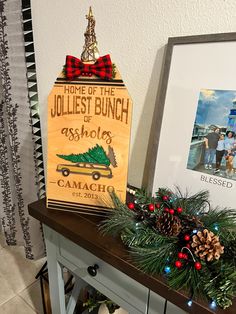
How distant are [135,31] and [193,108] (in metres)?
0.30

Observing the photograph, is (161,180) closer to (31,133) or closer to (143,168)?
(143,168)

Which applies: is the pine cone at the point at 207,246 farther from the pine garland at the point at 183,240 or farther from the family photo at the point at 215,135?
the family photo at the point at 215,135

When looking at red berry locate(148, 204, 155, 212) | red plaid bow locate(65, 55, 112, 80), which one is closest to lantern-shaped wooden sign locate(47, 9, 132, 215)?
red plaid bow locate(65, 55, 112, 80)

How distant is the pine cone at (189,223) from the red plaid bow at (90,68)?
15.0 inches

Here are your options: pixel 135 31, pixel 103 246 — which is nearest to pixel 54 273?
pixel 103 246

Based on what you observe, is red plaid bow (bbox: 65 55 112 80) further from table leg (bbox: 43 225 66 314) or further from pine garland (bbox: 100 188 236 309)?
table leg (bbox: 43 225 66 314)

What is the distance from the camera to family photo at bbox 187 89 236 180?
2.05ft

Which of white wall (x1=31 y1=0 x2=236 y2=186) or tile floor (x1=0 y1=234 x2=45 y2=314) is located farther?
tile floor (x1=0 y1=234 x2=45 y2=314)

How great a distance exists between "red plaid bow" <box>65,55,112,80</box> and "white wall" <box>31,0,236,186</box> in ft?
0.60

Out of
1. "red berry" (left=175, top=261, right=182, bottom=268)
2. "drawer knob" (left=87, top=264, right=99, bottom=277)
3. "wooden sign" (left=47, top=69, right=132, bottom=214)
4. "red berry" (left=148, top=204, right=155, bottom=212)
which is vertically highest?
"wooden sign" (left=47, top=69, right=132, bottom=214)

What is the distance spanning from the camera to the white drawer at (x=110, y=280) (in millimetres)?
607

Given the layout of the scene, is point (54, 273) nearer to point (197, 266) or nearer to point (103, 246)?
point (103, 246)

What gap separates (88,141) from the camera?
0.68 metres

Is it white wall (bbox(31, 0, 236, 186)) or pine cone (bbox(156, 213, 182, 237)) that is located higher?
white wall (bbox(31, 0, 236, 186))
